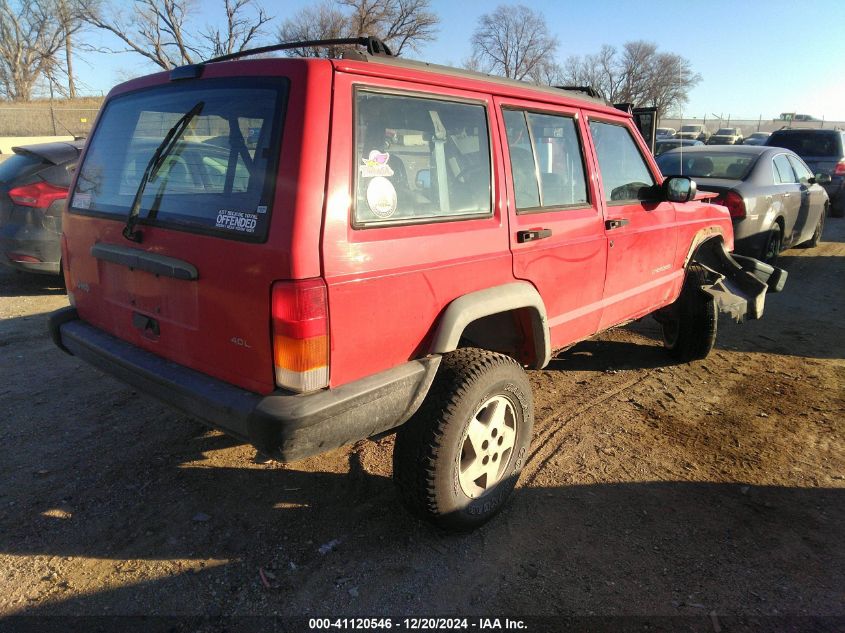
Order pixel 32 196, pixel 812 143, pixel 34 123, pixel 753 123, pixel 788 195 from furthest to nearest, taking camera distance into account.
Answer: pixel 753 123
pixel 34 123
pixel 812 143
pixel 788 195
pixel 32 196

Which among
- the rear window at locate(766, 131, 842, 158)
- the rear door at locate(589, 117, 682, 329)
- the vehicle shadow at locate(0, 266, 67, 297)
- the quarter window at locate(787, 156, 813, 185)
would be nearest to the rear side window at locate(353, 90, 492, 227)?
the rear door at locate(589, 117, 682, 329)

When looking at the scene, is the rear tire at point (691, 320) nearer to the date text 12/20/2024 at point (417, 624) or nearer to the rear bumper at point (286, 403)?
the rear bumper at point (286, 403)

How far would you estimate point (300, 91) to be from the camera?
2.12 metres

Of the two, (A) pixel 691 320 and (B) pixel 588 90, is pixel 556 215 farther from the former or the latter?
(A) pixel 691 320

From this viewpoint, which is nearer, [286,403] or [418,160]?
[286,403]

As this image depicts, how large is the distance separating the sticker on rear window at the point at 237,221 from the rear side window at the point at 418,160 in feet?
1.25

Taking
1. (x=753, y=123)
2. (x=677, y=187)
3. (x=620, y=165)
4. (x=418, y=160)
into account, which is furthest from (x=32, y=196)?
(x=753, y=123)

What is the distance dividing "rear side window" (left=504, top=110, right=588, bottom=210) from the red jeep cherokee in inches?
0.6

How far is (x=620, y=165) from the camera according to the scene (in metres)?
3.84

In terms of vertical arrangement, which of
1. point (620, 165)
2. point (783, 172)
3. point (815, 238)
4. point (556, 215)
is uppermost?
point (783, 172)

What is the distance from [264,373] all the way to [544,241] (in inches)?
64.3

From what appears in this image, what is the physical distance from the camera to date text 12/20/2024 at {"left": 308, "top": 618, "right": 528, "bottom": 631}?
2.25m

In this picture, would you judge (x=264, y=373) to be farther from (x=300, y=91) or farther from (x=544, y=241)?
(x=544, y=241)

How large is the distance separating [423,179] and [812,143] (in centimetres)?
1412
